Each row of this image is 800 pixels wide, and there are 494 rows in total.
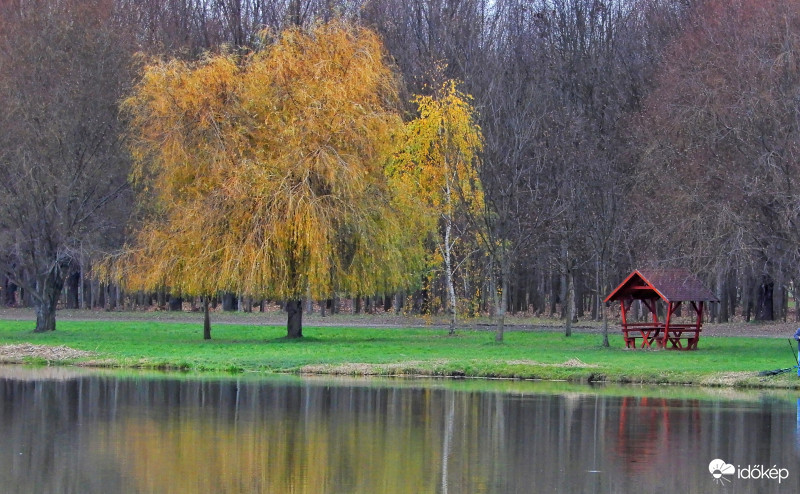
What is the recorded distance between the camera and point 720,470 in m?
16.5

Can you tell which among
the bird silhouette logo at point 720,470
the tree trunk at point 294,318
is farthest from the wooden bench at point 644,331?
the bird silhouette logo at point 720,470

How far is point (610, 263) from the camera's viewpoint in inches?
1716

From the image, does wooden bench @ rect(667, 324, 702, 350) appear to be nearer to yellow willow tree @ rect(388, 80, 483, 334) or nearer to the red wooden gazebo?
the red wooden gazebo

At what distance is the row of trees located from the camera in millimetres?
38312

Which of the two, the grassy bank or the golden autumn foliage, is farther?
the golden autumn foliage

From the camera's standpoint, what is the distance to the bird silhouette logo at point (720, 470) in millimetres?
16014

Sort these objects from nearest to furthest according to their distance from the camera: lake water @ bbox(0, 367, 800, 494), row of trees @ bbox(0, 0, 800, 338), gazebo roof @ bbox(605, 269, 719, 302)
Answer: lake water @ bbox(0, 367, 800, 494) → gazebo roof @ bbox(605, 269, 719, 302) → row of trees @ bbox(0, 0, 800, 338)

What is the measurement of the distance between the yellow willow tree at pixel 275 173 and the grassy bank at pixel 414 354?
8.47 feet

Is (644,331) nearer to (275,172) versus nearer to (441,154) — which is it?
(441,154)

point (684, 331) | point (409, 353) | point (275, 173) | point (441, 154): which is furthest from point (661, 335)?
point (275, 173)

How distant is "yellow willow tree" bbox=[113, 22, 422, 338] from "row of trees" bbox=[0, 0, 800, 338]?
106 mm

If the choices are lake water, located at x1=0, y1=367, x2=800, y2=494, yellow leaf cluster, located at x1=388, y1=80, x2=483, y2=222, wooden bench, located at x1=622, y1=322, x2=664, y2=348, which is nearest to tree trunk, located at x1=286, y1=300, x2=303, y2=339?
yellow leaf cluster, located at x1=388, y1=80, x2=483, y2=222

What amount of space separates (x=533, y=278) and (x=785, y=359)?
35567 mm

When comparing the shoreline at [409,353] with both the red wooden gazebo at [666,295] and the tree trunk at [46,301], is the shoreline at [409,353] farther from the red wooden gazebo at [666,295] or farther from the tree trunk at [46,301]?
the red wooden gazebo at [666,295]
